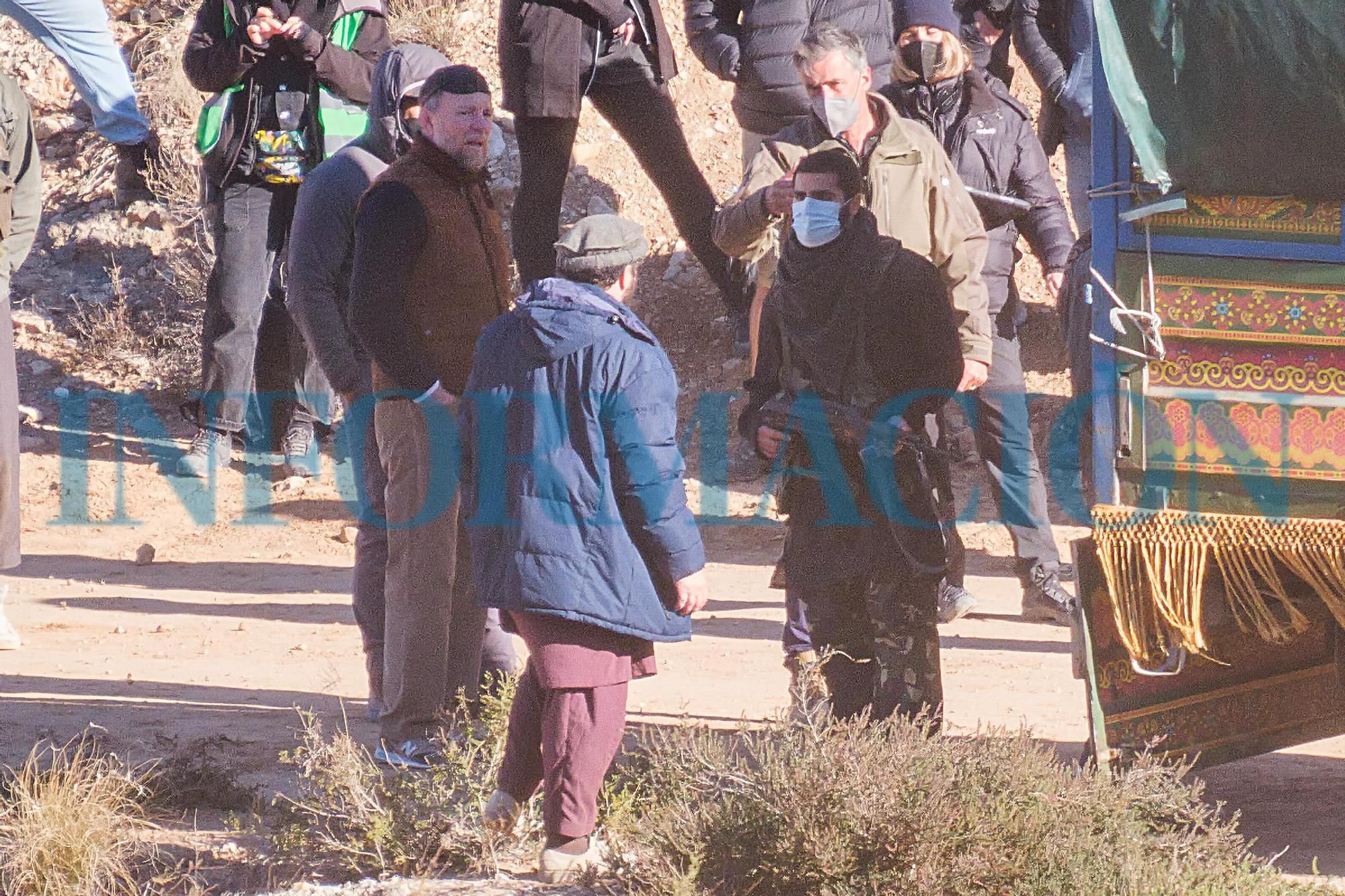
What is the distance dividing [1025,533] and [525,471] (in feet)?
11.3

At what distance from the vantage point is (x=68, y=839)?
14.9ft

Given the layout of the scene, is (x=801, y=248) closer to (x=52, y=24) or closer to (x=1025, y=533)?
(x=1025, y=533)

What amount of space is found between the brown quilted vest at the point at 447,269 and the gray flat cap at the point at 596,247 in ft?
2.92

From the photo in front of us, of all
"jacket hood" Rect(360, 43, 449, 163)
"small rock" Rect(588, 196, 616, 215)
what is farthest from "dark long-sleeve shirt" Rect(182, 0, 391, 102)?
"small rock" Rect(588, 196, 616, 215)

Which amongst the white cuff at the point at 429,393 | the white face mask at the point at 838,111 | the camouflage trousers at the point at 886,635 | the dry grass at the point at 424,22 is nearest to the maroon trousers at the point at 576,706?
the camouflage trousers at the point at 886,635

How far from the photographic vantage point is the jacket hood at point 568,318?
4141mm

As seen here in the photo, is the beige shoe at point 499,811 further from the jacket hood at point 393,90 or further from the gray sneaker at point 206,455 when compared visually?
the gray sneaker at point 206,455

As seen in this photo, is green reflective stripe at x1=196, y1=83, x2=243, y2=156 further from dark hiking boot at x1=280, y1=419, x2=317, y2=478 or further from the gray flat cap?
the gray flat cap

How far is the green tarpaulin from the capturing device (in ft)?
13.6

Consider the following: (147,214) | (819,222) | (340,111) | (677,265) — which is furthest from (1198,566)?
(147,214)

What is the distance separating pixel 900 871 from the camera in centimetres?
387

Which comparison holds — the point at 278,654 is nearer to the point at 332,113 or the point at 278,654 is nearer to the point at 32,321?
the point at 332,113

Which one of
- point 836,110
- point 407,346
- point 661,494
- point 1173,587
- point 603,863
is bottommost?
point 603,863

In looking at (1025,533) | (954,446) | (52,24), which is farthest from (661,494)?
(52,24)
